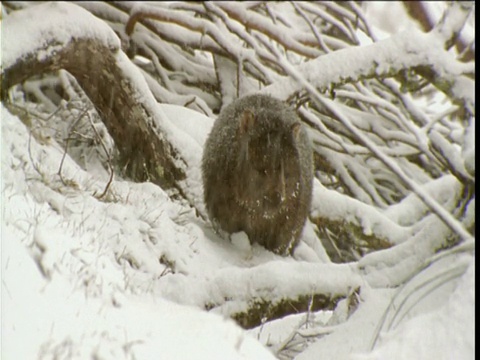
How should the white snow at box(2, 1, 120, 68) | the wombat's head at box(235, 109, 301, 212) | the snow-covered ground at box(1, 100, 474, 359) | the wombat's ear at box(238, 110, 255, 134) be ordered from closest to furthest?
the snow-covered ground at box(1, 100, 474, 359), the white snow at box(2, 1, 120, 68), the wombat's head at box(235, 109, 301, 212), the wombat's ear at box(238, 110, 255, 134)

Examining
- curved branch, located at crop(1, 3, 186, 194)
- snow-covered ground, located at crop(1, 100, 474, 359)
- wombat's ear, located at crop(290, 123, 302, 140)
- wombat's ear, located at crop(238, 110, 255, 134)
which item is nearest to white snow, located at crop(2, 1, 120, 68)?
curved branch, located at crop(1, 3, 186, 194)

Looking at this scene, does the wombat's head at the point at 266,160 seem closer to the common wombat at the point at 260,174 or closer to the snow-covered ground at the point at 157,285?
the common wombat at the point at 260,174

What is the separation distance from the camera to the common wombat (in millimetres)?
3686

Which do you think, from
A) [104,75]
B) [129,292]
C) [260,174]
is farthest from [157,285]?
[104,75]

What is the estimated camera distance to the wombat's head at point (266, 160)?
144 inches

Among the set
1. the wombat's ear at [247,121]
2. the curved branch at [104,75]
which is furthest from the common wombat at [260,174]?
the curved branch at [104,75]

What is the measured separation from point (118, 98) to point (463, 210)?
7.99ft

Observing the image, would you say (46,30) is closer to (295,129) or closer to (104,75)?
(104,75)

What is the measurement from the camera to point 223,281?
253 centimetres

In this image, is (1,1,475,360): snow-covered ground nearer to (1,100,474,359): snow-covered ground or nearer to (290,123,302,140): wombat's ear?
(1,100,474,359): snow-covered ground

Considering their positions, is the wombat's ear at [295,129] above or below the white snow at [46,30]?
below

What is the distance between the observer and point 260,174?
11.9 feet

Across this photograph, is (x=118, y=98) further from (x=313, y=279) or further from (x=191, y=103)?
(x=313, y=279)

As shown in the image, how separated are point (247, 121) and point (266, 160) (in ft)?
1.08
